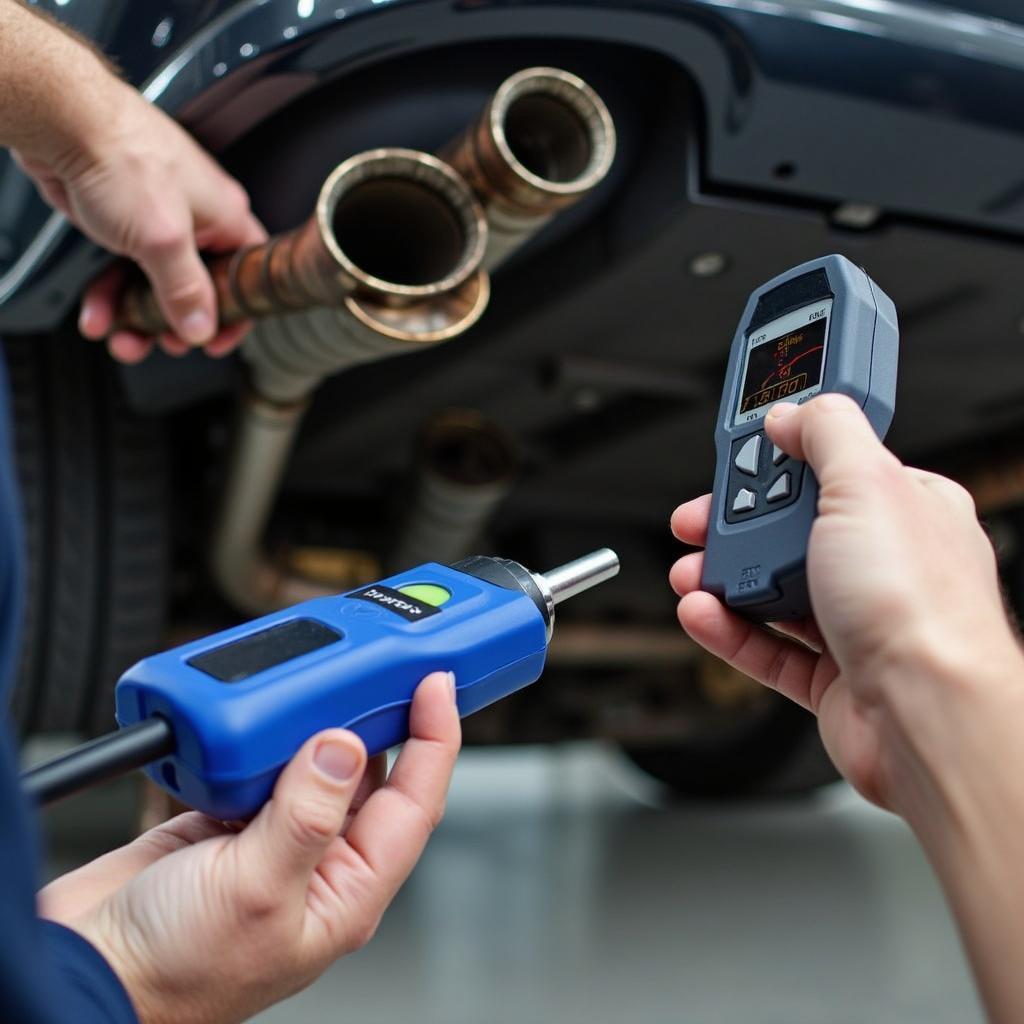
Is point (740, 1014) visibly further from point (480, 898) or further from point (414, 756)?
point (414, 756)

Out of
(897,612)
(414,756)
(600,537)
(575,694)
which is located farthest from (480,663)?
(575,694)

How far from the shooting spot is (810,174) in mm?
795

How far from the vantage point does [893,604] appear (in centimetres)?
40

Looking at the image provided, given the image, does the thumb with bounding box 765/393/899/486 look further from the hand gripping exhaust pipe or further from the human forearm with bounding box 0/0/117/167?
the human forearm with bounding box 0/0/117/167

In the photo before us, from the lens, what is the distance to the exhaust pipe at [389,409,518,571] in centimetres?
114

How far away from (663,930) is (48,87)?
112cm

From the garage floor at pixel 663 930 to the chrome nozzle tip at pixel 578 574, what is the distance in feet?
2.16

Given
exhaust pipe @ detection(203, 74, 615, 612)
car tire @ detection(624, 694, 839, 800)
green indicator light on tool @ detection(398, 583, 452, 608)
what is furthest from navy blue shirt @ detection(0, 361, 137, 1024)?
car tire @ detection(624, 694, 839, 800)

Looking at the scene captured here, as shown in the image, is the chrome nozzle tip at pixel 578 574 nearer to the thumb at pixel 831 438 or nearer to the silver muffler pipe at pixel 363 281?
the thumb at pixel 831 438

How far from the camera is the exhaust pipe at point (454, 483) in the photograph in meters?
1.14

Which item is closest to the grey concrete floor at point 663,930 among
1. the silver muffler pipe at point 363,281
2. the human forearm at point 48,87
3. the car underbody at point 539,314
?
the car underbody at point 539,314

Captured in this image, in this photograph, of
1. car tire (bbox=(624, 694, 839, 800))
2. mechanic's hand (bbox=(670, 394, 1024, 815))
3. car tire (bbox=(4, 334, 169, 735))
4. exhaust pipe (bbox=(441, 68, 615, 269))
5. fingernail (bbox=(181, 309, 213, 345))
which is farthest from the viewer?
car tire (bbox=(624, 694, 839, 800))

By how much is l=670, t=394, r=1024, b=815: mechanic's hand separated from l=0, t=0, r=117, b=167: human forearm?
516 mm

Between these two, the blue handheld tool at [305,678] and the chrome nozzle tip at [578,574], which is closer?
the blue handheld tool at [305,678]
